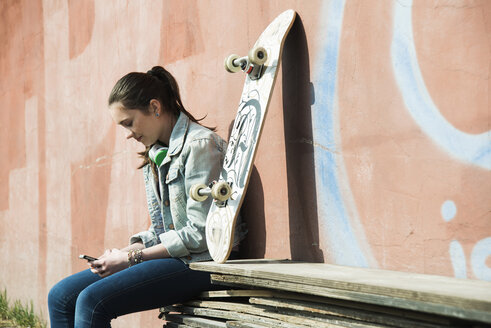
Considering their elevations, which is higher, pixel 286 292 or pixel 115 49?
pixel 115 49

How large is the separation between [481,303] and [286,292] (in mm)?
881

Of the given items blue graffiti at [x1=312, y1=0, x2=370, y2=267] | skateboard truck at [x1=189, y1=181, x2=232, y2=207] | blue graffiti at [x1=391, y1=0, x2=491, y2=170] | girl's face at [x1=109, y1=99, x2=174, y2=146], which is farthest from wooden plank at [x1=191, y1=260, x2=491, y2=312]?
girl's face at [x1=109, y1=99, x2=174, y2=146]

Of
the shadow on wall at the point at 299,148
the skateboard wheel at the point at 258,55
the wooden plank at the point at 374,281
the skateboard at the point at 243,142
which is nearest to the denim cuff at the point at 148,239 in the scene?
the skateboard at the point at 243,142

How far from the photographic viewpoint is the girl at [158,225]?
2564 millimetres

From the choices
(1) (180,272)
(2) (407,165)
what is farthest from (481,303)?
(1) (180,272)

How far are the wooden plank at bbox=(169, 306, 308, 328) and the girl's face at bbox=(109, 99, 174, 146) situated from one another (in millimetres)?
764

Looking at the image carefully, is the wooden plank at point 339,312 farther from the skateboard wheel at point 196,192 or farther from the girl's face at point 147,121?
the girl's face at point 147,121

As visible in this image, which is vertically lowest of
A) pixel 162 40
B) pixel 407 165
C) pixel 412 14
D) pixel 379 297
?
pixel 379 297

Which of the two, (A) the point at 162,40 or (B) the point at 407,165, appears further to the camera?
(A) the point at 162,40

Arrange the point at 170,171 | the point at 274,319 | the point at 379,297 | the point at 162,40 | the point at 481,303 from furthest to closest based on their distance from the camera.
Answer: the point at 162,40 → the point at 170,171 → the point at 274,319 → the point at 379,297 → the point at 481,303

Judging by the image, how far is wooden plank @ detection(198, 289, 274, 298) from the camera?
2.33 m

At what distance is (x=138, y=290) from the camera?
255 centimetres

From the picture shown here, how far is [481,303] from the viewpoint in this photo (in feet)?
4.69

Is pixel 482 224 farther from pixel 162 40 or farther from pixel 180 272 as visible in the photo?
pixel 162 40
